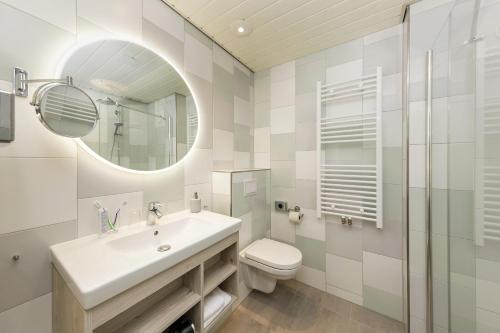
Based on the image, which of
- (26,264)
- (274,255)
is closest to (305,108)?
(274,255)

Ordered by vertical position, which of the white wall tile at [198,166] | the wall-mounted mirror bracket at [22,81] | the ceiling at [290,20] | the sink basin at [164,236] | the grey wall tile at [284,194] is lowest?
the sink basin at [164,236]

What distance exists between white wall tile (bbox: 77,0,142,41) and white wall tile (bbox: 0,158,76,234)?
76cm

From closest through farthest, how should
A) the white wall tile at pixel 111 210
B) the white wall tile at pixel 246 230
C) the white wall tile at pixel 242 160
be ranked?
the white wall tile at pixel 111 210, the white wall tile at pixel 246 230, the white wall tile at pixel 242 160

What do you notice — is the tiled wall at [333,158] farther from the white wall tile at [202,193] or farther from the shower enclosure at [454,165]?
the white wall tile at [202,193]

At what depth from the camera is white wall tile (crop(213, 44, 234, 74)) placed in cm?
171

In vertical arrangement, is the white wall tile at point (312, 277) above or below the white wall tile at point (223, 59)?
below

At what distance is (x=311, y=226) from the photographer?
1.85 metres

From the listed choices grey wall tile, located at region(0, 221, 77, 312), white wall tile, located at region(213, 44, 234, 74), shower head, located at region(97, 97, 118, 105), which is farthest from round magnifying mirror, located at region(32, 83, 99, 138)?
white wall tile, located at region(213, 44, 234, 74)

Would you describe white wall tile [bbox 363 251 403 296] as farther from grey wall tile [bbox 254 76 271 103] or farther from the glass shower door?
grey wall tile [bbox 254 76 271 103]

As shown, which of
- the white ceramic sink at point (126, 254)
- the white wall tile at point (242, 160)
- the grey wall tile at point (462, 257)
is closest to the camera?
the white ceramic sink at point (126, 254)

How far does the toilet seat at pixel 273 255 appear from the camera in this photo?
1.45 m

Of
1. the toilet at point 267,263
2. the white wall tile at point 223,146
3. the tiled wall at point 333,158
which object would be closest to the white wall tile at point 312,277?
the tiled wall at point 333,158

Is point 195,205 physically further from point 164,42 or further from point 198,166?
point 164,42

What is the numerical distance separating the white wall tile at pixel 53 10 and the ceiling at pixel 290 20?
630mm
